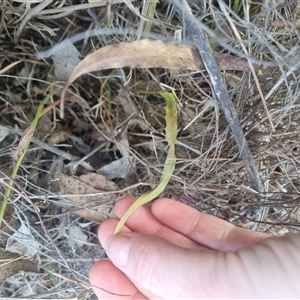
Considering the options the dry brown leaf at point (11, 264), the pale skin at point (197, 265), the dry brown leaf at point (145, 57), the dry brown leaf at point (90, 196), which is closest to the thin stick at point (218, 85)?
the dry brown leaf at point (145, 57)

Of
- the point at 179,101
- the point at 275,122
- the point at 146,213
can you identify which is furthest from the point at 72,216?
the point at 275,122

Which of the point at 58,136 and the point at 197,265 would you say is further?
the point at 58,136

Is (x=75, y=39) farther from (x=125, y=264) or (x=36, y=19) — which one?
(x=125, y=264)

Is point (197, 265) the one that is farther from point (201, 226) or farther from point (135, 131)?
point (135, 131)

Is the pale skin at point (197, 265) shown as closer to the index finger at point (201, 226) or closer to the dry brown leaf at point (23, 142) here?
the index finger at point (201, 226)

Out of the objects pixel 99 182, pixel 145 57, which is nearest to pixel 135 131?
pixel 99 182

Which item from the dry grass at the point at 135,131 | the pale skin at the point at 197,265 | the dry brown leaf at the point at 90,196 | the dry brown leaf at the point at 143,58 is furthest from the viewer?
the dry brown leaf at the point at 90,196
